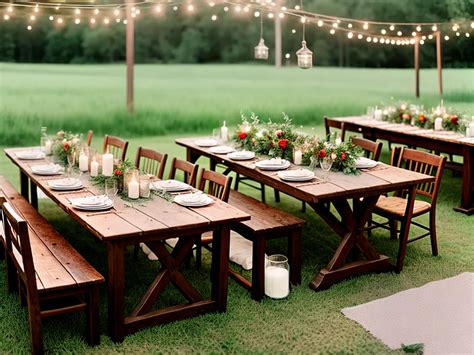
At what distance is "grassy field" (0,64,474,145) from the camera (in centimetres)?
1372

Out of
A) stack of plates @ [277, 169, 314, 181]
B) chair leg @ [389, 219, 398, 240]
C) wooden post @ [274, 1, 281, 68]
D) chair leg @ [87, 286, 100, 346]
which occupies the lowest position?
chair leg @ [87, 286, 100, 346]

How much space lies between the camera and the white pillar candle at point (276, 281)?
500 centimetres

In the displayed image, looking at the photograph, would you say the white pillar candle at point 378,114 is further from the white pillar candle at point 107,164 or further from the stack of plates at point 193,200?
the stack of plates at point 193,200

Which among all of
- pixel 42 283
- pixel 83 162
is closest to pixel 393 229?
pixel 83 162

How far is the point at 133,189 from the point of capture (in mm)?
4949

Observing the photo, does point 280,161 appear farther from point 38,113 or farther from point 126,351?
point 38,113

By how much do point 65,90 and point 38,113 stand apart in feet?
3.92

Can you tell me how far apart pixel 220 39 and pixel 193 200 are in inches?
492

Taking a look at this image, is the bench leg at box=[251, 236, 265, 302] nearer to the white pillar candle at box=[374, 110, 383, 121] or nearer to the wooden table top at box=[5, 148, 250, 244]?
the wooden table top at box=[5, 148, 250, 244]

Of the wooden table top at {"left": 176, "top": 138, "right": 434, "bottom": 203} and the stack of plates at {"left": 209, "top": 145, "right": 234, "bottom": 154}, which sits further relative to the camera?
the stack of plates at {"left": 209, "top": 145, "right": 234, "bottom": 154}

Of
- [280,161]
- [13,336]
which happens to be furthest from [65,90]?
[13,336]

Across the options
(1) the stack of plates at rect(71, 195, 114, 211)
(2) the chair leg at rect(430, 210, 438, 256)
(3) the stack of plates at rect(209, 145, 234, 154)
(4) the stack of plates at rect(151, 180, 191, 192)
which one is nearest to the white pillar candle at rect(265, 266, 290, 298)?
(4) the stack of plates at rect(151, 180, 191, 192)

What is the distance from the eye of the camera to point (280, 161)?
602 cm

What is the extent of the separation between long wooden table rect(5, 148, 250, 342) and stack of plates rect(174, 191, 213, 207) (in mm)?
48
